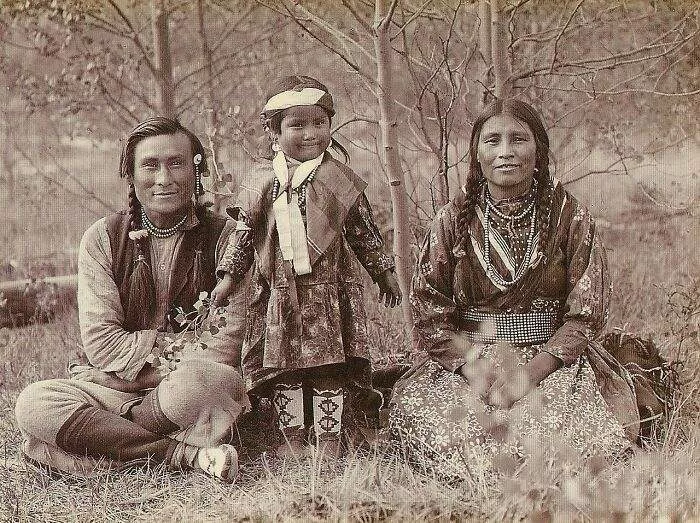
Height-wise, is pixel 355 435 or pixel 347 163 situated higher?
pixel 347 163

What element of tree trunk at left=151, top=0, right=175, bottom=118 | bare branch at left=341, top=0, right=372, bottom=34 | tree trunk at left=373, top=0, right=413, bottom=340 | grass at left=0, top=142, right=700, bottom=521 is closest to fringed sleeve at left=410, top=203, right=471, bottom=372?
tree trunk at left=373, top=0, right=413, bottom=340

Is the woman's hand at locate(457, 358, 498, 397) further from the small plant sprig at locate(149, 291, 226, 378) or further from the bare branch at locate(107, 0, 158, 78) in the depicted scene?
the bare branch at locate(107, 0, 158, 78)

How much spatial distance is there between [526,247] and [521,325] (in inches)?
9.2

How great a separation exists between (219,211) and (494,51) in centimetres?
108

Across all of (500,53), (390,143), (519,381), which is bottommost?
(519,381)

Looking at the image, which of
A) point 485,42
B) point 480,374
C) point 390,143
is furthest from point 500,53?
point 480,374

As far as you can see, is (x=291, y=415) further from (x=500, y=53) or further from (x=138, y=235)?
(x=500, y=53)

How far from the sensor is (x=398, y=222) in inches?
113

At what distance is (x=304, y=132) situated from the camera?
2459mm

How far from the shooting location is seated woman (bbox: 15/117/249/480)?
97.7 inches

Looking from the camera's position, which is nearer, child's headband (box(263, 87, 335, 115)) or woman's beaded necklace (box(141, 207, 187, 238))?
child's headband (box(263, 87, 335, 115))

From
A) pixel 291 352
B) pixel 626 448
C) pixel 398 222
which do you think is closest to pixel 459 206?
pixel 398 222

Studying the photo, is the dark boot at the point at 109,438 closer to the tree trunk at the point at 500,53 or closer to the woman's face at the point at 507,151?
the woman's face at the point at 507,151

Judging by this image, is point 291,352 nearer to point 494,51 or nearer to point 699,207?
point 494,51
